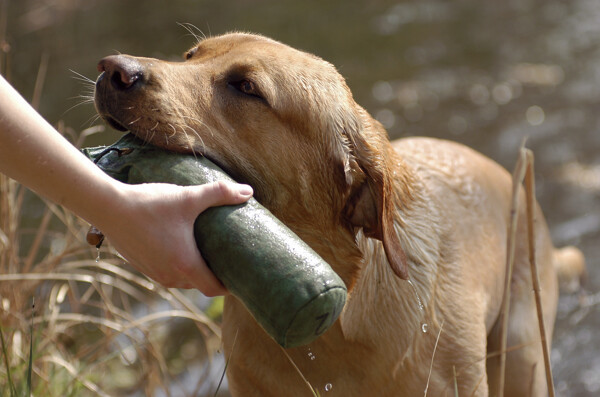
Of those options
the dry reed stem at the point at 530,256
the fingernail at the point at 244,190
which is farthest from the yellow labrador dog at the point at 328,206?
the fingernail at the point at 244,190

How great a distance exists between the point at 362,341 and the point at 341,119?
3.01 ft

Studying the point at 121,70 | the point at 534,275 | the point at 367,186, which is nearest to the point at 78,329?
the point at 367,186

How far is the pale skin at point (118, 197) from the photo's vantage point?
228 cm

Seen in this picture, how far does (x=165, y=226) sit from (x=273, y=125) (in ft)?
2.51

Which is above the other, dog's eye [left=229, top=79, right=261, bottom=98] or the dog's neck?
dog's eye [left=229, top=79, right=261, bottom=98]

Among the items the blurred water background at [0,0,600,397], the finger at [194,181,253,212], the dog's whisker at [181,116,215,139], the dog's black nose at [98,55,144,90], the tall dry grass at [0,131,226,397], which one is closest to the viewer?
the finger at [194,181,253,212]

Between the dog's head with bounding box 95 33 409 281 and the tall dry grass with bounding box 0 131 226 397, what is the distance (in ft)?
2.40

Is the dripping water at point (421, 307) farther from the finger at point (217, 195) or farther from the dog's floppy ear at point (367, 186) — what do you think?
the finger at point (217, 195)

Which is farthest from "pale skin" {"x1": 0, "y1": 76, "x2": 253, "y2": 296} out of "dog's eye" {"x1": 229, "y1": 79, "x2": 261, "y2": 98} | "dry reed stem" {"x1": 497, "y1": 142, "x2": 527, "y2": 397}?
"dry reed stem" {"x1": 497, "y1": 142, "x2": 527, "y2": 397}

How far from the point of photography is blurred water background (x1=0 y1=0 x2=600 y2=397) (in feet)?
21.8

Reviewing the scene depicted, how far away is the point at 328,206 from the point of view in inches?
124

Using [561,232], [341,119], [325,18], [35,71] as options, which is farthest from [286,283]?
[325,18]

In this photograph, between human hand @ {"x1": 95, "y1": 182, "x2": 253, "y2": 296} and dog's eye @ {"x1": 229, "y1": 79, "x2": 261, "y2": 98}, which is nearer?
human hand @ {"x1": 95, "y1": 182, "x2": 253, "y2": 296}

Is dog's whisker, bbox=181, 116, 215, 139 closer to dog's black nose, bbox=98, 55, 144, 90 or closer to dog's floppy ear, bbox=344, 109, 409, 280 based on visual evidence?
dog's black nose, bbox=98, 55, 144, 90
